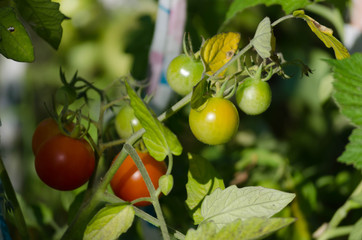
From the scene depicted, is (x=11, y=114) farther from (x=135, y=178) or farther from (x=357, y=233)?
(x=357, y=233)

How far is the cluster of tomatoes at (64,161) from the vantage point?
420 millimetres

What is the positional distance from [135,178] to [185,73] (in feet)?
0.37

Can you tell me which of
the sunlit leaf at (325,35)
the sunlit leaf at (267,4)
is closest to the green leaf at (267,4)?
the sunlit leaf at (267,4)

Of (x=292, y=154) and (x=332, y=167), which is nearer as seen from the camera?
(x=292, y=154)

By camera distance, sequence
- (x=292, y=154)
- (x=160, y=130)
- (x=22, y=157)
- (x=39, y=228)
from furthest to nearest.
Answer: (x=22, y=157)
(x=292, y=154)
(x=39, y=228)
(x=160, y=130)

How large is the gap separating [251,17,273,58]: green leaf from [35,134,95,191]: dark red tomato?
187 millimetres

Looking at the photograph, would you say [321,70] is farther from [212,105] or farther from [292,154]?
[212,105]

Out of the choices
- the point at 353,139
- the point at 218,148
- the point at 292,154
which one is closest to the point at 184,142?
the point at 218,148

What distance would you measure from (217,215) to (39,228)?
0.35 meters

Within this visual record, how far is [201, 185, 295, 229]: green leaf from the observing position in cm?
36

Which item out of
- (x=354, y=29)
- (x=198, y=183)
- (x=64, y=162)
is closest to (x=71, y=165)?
(x=64, y=162)

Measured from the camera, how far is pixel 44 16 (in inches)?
18.1

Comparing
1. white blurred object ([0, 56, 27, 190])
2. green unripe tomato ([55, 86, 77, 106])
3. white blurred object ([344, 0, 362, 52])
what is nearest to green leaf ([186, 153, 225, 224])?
green unripe tomato ([55, 86, 77, 106])

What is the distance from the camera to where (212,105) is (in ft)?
1.24
